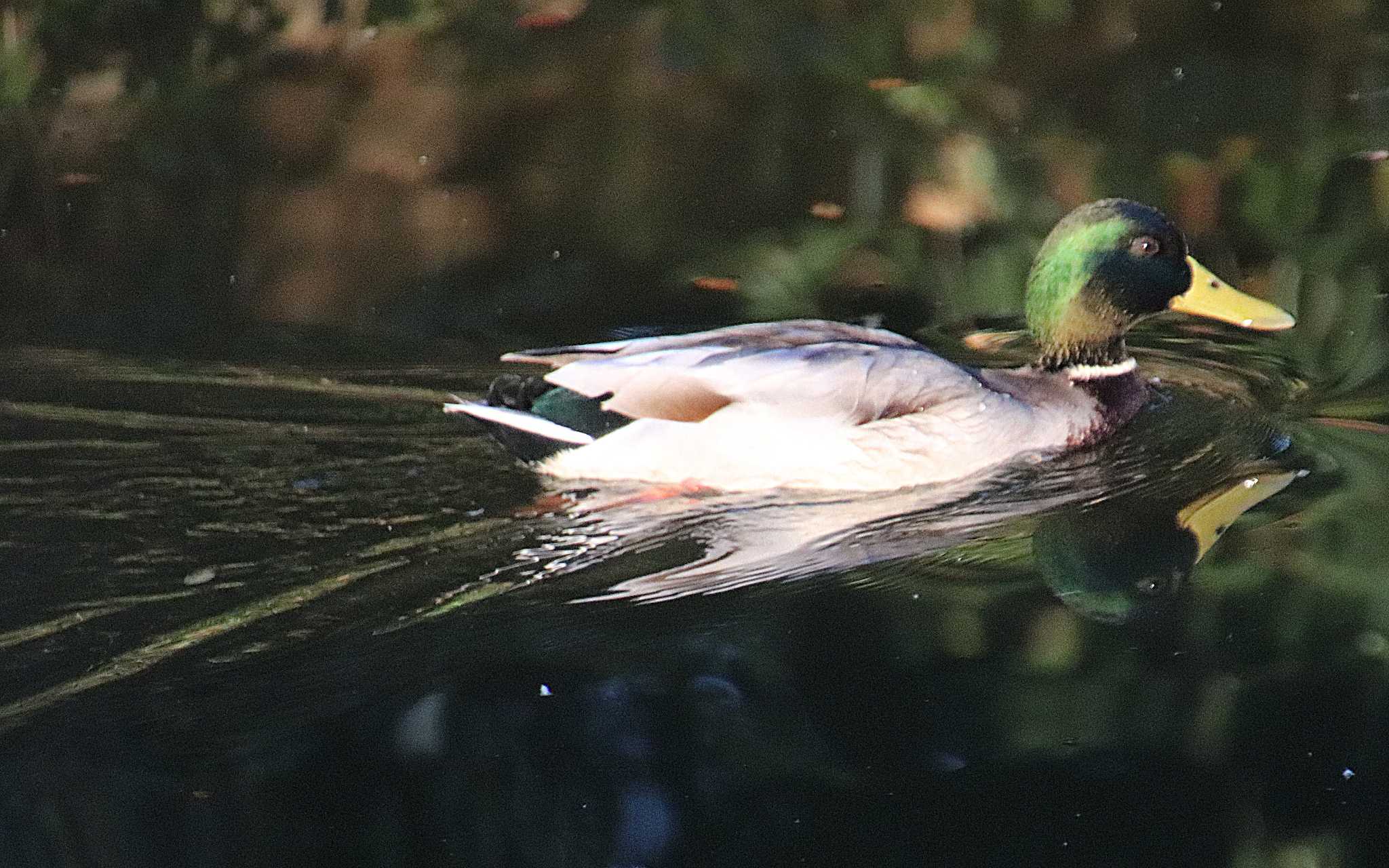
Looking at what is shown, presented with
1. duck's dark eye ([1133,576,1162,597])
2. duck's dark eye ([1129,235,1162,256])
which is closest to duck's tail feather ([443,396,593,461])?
duck's dark eye ([1133,576,1162,597])

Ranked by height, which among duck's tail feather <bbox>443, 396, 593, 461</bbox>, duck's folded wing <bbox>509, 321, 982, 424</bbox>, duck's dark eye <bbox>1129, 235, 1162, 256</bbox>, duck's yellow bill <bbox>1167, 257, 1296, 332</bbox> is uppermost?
duck's dark eye <bbox>1129, 235, 1162, 256</bbox>

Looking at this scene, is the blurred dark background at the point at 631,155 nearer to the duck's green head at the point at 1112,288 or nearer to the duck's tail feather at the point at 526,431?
the duck's green head at the point at 1112,288

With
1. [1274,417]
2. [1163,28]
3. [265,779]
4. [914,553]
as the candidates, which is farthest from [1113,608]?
[1163,28]

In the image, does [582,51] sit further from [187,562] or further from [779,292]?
[187,562]

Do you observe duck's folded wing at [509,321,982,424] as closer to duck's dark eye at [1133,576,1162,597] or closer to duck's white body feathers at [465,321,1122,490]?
duck's white body feathers at [465,321,1122,490]

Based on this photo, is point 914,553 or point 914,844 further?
point 914,553
